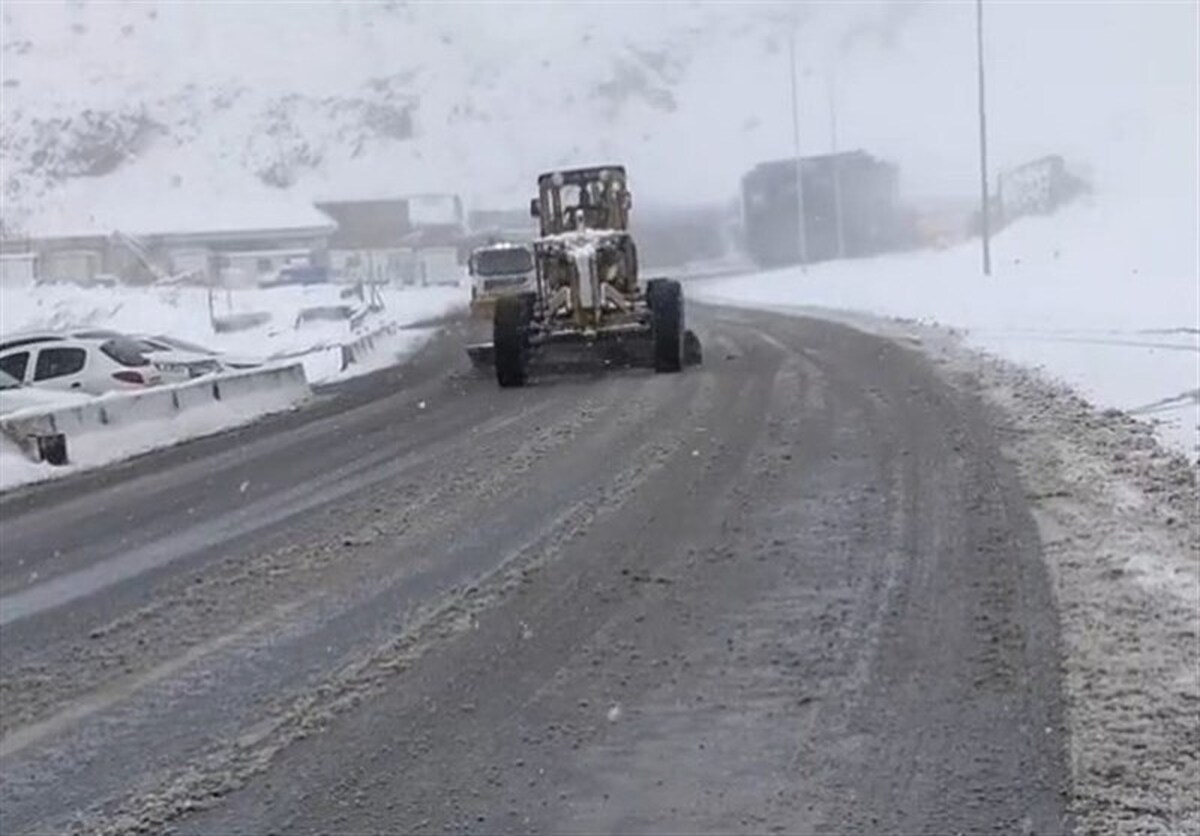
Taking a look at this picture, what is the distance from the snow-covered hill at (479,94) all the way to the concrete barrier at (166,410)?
240 feet

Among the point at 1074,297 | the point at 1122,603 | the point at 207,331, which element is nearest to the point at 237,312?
the point at 207,331

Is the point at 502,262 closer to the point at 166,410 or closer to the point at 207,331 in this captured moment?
the point at 207,331

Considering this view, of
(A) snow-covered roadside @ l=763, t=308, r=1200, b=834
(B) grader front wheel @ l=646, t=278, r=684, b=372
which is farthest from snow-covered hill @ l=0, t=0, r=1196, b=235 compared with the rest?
(A) snow-covered roadside @ l=763, t=308, r=1200, b=834

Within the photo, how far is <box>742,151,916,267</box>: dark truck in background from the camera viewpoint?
85.1 m

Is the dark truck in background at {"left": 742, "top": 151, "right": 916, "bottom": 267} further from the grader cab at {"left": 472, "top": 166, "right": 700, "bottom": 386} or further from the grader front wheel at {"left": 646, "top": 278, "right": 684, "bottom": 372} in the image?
the grader front wheel at {"left": 646, "top": 278, "right": 684, "bottom": 372}

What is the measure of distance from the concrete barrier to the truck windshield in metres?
21.7

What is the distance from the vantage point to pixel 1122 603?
7086mm

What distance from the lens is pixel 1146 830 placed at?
183 inches

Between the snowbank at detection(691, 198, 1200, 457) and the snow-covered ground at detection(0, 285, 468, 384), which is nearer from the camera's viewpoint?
the snowbank at detection(691, 198, 1200, 457)

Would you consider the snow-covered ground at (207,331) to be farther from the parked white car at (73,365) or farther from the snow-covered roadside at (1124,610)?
the snow-covered roadside at (1124,610)

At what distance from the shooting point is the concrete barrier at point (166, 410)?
15641mm

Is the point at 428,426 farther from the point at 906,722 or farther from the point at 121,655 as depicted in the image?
the point at 906,722

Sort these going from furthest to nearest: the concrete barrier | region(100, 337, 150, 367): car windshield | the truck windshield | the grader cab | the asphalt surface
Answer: the truck windshield < the grader cab < region(100, 337, 150, 367): car windshield < the concrete barrier < the asphalt surface

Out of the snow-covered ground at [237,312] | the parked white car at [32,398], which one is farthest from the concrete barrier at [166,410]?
the snow-covered ground at [237,312]
